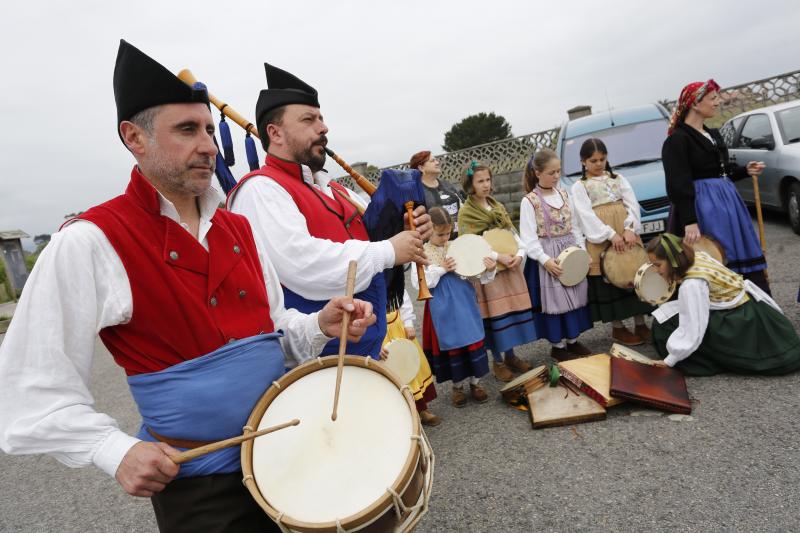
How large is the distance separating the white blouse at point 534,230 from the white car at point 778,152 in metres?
4.15

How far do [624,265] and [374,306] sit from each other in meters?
2.80

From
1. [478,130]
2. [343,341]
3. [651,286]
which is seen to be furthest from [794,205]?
[478,130]

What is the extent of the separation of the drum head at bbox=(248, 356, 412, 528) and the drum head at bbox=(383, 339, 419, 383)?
1970 millimetres

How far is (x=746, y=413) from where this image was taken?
9.55 ft

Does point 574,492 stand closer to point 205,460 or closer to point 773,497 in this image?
point 773,497

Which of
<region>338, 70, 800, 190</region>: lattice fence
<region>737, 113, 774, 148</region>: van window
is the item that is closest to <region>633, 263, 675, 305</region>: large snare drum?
<region>737, 113, 774, 148</region>: van window

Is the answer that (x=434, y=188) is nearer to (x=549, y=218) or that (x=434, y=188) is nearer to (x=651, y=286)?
(x=549, y=218)

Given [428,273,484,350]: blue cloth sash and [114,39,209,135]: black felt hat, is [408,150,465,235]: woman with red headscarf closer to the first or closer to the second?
[428,273,484,350]: blue cloth sash

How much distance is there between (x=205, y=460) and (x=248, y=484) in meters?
0.14

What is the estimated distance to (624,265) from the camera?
417 cm

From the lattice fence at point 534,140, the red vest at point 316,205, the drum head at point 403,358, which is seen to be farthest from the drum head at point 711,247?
the lattice fence at point 534,140

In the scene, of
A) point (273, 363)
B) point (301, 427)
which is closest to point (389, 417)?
point (301, 427)

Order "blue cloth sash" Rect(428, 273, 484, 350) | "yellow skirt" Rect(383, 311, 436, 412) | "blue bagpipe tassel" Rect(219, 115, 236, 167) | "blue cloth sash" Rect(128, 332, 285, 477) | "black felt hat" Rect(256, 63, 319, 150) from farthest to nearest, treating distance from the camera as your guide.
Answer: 1. "blue cloth sash" Rect(428, 273, 484, 350)
2. "yellow skirt" Rect(383, 311, 436, 412)
3. "blue bagpipe tassel" Rect(219, 115, 236, 167)
4. "black felt hat" Rect(256, 63, 319, 150)
5. "blue cloth sash" Rect(128, 332, 285, 477)

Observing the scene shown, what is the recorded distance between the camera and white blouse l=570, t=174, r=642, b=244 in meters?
4.26
